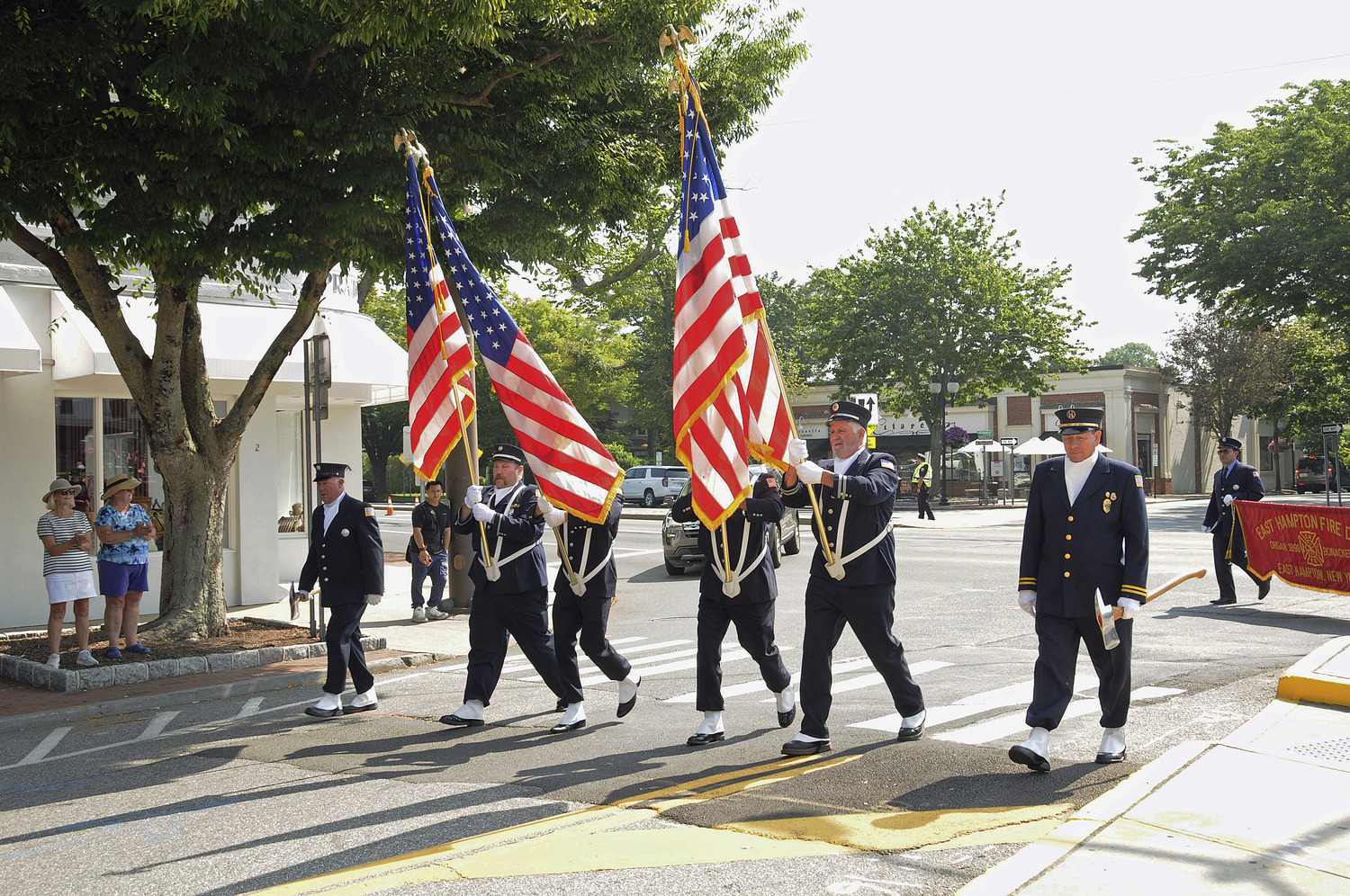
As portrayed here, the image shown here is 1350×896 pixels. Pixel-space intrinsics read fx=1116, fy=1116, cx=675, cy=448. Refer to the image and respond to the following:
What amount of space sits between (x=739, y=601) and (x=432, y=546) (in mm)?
8663

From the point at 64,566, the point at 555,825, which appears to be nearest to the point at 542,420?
the point at 555,825

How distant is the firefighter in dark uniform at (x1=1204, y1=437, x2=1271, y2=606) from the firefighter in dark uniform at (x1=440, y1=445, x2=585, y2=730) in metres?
8.79

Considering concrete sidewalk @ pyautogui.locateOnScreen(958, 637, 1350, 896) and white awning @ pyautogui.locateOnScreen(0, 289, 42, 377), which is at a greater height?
white awning @ pyautogui.locateOnScreen(0, 289, 42, 377)

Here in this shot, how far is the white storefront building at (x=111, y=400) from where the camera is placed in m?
13.7

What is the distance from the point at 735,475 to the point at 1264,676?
15.7ft

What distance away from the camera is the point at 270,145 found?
392 inches

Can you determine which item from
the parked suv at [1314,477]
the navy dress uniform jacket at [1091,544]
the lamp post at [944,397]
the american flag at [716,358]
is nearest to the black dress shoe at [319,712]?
the american flag at [716,358]

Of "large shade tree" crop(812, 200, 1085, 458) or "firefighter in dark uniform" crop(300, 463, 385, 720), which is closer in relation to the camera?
"firefighter in dark uniform" crop(300, 463, 385, 720)

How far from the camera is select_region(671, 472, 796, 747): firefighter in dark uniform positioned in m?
7.04

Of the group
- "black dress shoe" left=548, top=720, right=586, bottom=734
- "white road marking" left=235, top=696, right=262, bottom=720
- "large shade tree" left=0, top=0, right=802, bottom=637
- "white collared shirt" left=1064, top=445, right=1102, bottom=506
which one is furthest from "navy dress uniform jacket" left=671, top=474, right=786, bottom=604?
"large shade tree" left=0, top=0, right=802, bottom=637

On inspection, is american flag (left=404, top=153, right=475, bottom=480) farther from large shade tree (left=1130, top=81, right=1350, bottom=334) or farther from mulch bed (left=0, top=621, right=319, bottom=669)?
large shade tree (left=1130, top=81, right=1350, bottom=334)

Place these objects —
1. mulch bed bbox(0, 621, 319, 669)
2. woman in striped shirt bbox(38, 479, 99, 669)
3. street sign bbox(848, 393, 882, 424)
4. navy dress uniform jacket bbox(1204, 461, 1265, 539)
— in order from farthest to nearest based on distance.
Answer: navy dress uniform jacket bbox(1204, 461, 1265, 539)
mulch bed bbox(0, 621, 319, 669)
woman in striped shirt bbox(38, 479, 99, 669)
street sign bbox(848, 393, 882, 424)

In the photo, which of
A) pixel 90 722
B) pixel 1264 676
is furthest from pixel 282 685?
pixel 1264 676

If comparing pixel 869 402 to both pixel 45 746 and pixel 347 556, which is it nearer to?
pixel 347 556
